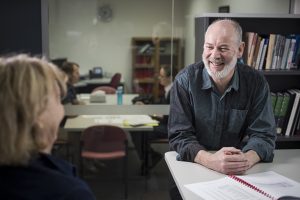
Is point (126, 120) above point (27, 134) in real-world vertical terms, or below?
below

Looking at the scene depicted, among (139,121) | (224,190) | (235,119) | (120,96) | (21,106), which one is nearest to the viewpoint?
(21,106)

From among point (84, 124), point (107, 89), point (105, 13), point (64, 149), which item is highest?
point (105, 13)

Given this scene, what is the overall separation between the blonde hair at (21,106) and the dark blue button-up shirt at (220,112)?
1112mm

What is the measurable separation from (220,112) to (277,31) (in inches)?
61.7

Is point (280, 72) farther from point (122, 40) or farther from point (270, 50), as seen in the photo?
point (122, 40)

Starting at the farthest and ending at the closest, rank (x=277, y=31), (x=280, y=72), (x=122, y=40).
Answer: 1. (x=122, y=40)
2. (x=277, y=31)
3. (x=280, y=72)

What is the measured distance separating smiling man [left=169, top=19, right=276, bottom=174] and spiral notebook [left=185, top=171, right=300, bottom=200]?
1.22 feet

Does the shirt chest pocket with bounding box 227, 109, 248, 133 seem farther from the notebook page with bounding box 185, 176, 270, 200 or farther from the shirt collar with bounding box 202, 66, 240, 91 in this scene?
the notebook page with bounding box 185, 176, 270, 200

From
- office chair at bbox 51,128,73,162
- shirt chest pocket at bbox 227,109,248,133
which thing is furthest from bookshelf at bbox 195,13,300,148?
office chair at bbox 51,128,73,162

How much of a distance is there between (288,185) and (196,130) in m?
0.62

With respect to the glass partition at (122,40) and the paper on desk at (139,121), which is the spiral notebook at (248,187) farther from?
the glass partition at (122,40)

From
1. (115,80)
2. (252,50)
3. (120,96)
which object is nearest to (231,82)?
(252,50)

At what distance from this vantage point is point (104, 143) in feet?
12.8

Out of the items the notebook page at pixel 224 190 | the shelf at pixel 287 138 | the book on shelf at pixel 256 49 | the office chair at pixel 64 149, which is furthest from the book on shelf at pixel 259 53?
the office chair at pixel 64 149
